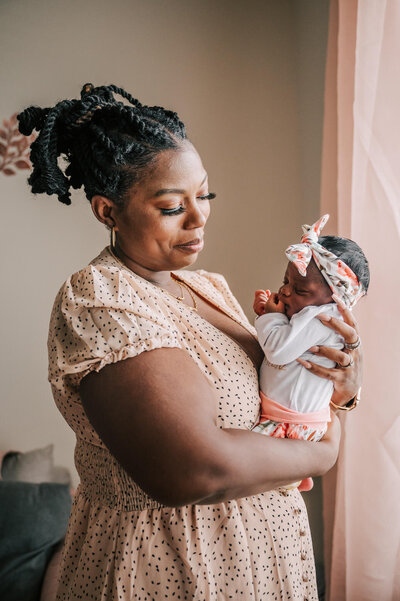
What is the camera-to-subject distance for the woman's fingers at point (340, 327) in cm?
112

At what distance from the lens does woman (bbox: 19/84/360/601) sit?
79 cm

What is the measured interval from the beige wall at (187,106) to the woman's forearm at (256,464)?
5.14 feet

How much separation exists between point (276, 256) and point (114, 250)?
1488 millimetres

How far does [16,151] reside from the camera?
254 cm

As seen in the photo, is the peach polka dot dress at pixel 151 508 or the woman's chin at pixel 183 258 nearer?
the peach polka dot dress at pixel 151 508

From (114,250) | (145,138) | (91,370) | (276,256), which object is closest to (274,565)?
(91,370)

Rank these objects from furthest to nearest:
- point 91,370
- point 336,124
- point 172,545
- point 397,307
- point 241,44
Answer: point 241,44 → point 336,124 → point 397,307 → point 172,545 → point 91,370

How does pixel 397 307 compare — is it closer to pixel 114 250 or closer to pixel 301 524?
pixel 301 524

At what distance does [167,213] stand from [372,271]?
0.76 meters

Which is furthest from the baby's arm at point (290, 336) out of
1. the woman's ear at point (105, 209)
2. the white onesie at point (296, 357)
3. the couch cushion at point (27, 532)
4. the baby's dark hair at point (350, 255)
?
the couch cushion at point (27, 532)

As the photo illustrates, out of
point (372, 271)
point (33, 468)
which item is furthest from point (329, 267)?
point (33, 468)

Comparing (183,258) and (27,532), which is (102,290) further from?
(27,532)

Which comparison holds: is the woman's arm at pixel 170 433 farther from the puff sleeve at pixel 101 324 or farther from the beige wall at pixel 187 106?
the beige wall at pixel 187 106

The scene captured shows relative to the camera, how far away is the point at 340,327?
1124 millimetres
